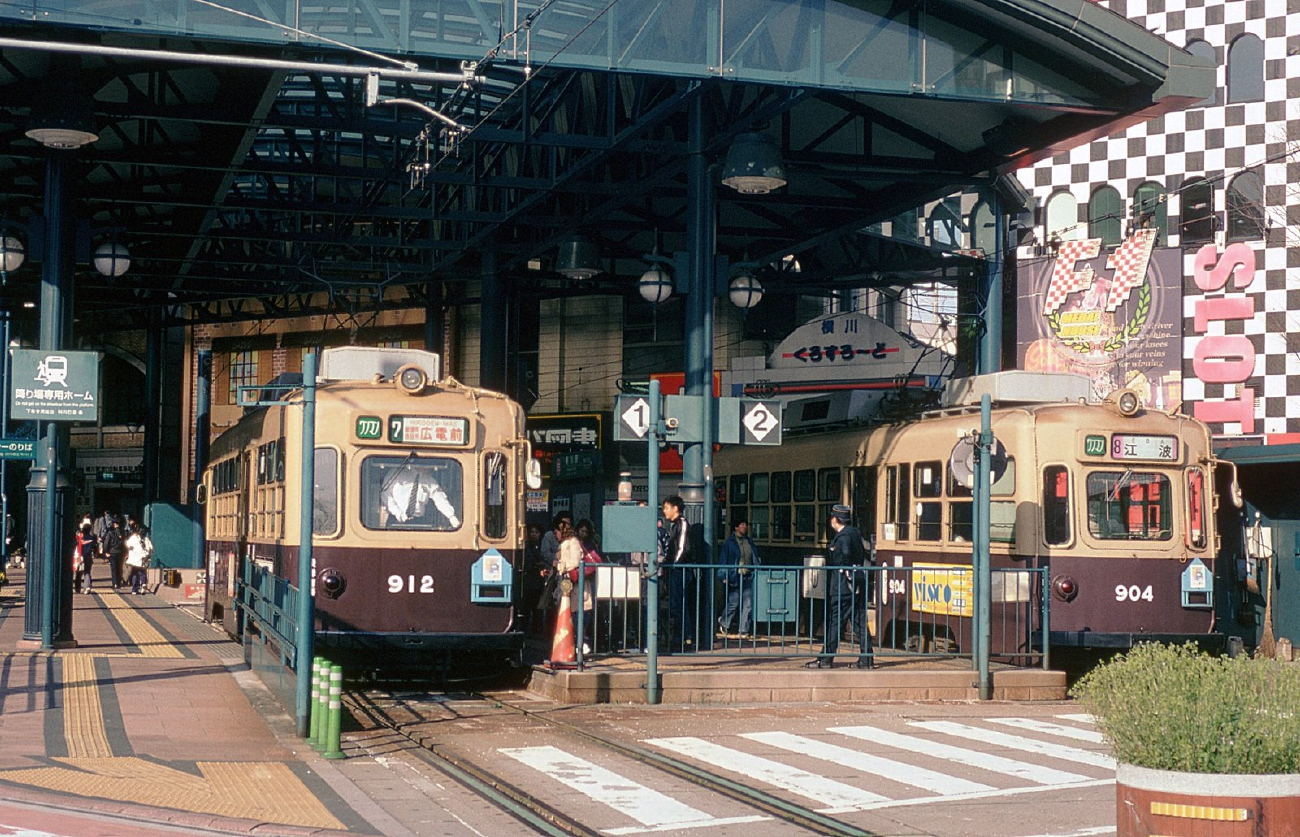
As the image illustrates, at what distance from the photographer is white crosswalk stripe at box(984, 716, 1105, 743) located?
1366 centimetres

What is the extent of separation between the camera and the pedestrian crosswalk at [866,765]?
10.3 m

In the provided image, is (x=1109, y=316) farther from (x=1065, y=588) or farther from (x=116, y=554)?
(x=116, y=554)

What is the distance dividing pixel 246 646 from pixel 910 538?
7.79 m

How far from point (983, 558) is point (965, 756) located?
4.26m

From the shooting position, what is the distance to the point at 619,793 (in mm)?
10453

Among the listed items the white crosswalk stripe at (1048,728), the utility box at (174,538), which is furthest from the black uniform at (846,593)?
the utility box at (174,538)

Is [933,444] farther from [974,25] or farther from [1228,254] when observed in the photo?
[1228,254]

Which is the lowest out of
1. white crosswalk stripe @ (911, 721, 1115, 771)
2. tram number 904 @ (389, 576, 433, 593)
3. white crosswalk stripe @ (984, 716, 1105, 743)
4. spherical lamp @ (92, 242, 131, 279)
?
white crosswalk stripe @ (984, 716, 1105, 743)

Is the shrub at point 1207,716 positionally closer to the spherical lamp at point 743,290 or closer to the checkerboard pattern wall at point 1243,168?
the spherical lamp at point 743,290

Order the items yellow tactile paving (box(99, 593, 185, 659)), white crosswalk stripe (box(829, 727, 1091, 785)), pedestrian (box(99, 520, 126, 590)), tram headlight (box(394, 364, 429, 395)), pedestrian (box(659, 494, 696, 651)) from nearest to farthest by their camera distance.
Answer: white crosswalk stripe (box(829, 727, 1091, 785)) < tram headlight (box(394, 364, 429, 395)) < pedestrian (box(659, 494, 696, 651)) < yellow tactile paving (box(99, 593, 185, 659)) < pedestrian (box(99, 520, 126, 590))

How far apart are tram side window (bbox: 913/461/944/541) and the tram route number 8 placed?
2158mm

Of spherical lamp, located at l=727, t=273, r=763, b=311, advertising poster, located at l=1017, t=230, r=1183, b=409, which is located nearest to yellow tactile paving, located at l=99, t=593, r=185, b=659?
spherical lamp, located at l=727, t=273, r=763, b=311

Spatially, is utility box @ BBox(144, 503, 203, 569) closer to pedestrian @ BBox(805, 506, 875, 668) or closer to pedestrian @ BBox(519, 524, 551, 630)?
pedestrian @ BBox(519, 524, 551, 630)

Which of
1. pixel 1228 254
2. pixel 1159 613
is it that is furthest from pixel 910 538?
pixel 1228 254
